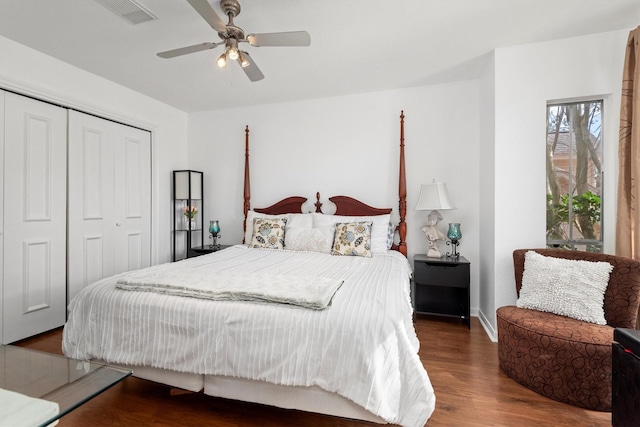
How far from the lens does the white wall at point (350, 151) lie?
10.7ft

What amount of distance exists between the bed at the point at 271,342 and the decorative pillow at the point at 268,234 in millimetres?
1241

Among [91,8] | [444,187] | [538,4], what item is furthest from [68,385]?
[538,4]

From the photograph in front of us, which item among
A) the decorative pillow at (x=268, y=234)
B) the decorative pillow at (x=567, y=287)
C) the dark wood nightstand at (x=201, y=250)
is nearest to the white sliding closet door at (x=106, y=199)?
the dark wood nightstand at (x=201, y=250)

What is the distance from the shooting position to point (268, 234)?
330cm

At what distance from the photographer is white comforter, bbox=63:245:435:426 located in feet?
4.26

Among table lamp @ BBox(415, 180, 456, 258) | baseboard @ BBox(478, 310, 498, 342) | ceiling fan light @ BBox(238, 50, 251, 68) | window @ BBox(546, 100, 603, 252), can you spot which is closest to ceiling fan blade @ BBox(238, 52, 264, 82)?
ceiling fan light @ BBox(238, 50, 251, 68)

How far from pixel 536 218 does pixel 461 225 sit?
794 mm

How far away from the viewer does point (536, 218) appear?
2537 mm

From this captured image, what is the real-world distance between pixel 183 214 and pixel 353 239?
→ 2.57 meters

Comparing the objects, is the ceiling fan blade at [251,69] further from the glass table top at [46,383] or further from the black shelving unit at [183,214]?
the black shelving unit at [183,214]

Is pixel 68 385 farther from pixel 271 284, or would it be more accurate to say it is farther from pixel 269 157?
pixel 269 157

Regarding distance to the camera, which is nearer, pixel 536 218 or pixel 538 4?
pixel 538 4

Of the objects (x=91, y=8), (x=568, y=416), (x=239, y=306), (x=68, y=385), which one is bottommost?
(x=568, y=416)

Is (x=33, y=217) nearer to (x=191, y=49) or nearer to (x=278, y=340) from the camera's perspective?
(x=191, y=49)
